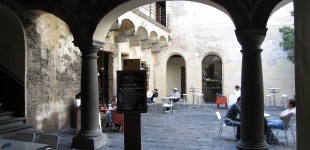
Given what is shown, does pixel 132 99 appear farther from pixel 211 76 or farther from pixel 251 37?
pixel 211 76

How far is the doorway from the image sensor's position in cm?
1720

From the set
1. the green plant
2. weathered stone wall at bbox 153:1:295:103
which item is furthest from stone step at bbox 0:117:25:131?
the green plant

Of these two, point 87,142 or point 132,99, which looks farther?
point 87,142

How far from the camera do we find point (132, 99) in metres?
5.00

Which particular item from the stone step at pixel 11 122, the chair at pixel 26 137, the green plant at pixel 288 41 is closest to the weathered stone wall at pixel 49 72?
the stone step at pixel 11 122

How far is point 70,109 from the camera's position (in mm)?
8898

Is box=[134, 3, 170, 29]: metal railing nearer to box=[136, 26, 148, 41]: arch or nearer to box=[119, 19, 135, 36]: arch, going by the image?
box=[136, 26, 148, 41]: arch

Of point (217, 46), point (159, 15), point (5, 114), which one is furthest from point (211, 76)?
point (5, 114)

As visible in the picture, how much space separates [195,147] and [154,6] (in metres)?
11.4

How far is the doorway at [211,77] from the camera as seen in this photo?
17.2 metres

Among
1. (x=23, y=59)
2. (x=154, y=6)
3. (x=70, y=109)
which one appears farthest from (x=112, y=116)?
(x=154, y=6)

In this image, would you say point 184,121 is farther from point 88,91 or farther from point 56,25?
point 56,25
